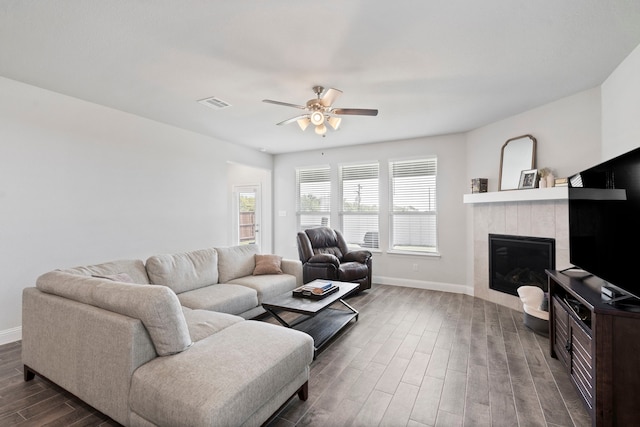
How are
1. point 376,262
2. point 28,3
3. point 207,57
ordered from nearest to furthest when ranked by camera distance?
point 28,3, point 207,57, point 376,262

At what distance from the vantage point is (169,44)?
230 centimetres

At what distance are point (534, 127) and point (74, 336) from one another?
5094mm

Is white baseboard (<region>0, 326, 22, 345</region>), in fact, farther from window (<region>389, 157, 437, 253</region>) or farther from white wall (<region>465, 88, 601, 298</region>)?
white wall (<region>465, 88, 601, 298</region>)

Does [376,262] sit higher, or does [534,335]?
[376,262]

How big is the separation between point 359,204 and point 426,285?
1911 mm

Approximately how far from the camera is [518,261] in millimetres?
4016

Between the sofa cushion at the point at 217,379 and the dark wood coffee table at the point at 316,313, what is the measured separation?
783 mm

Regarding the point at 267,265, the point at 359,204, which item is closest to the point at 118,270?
the point at 267,265

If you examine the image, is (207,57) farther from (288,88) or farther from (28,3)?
(28,3)

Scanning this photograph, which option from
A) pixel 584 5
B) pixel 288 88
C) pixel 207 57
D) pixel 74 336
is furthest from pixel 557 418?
pixel 207 57

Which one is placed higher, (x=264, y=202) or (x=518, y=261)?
(x=264, y=202)

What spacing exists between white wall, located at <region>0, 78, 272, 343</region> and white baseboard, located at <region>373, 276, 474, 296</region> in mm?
3290

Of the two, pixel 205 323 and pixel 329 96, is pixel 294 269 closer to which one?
pixel 205 323

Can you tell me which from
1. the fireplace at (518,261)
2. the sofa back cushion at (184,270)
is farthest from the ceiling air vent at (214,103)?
the fireplace at (518,261)
